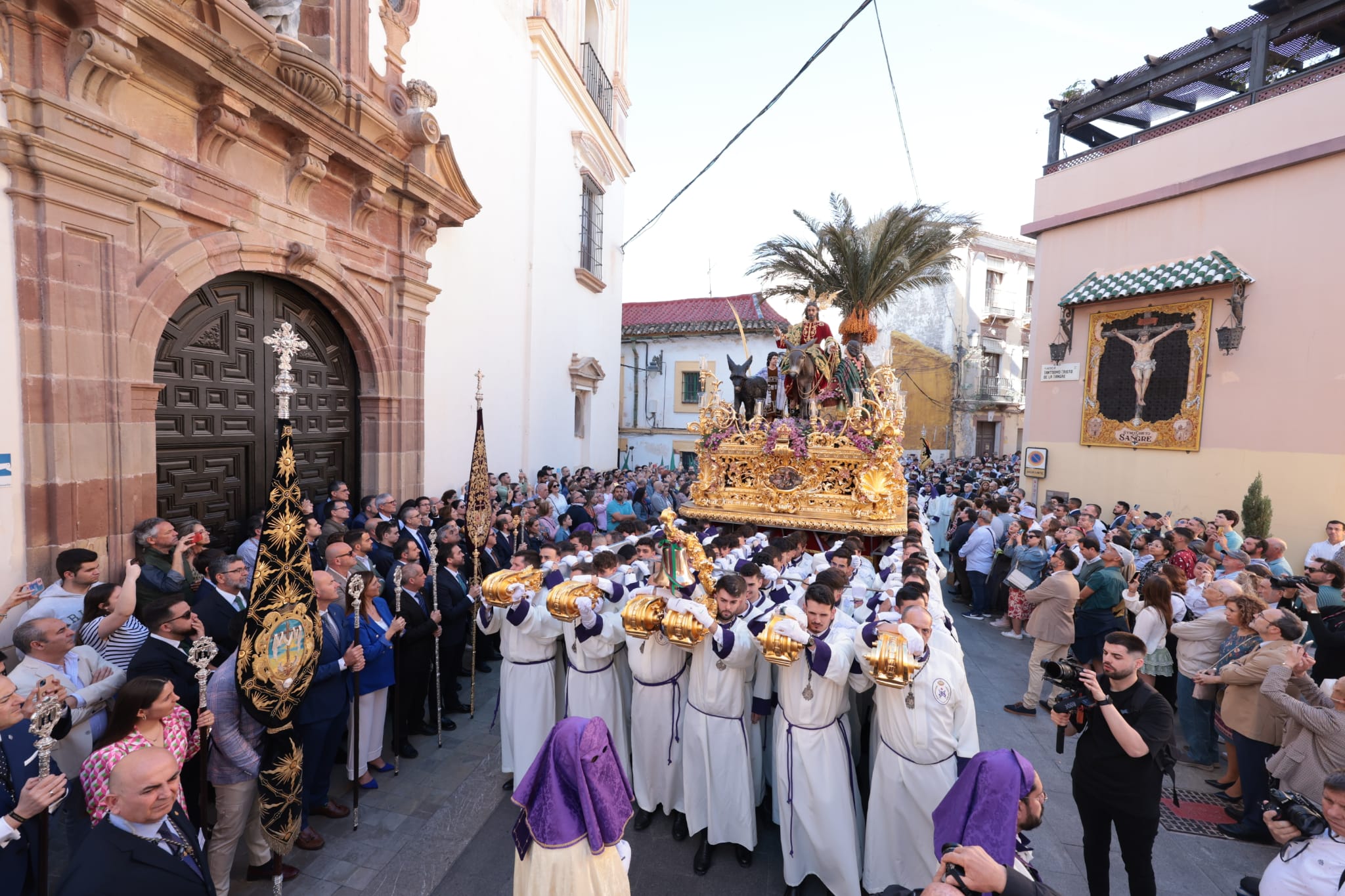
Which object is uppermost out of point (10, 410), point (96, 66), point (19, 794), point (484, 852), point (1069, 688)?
point (96, 66)

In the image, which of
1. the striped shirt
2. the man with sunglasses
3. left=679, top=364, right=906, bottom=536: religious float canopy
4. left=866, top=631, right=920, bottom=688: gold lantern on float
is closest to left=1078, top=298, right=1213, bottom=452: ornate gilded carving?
left=679, top=364, right=906, bottom=536: religious float canopy

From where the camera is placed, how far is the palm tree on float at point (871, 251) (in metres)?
16.2

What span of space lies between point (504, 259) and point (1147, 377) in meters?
12.9

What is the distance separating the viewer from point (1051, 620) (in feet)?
19.4

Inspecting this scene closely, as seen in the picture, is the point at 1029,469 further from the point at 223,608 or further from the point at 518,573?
the point at 223,608

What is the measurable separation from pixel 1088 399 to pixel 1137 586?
8570 millimetres

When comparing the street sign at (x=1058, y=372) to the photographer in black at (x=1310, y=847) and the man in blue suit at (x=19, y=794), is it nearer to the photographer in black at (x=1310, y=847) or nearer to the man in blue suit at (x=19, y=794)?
the photographer in black at (x=1310, y=847)

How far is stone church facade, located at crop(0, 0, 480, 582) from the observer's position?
14.0ft

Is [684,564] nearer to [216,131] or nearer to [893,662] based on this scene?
[893,662]

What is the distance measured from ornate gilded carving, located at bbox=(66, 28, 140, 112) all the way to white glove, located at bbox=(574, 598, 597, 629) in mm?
5057

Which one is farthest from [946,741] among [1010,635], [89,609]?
[1010,635]

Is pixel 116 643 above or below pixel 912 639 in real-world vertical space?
below

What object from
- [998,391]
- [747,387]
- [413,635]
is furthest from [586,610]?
[998,391]

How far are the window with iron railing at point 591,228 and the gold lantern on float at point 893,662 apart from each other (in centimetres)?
1339
